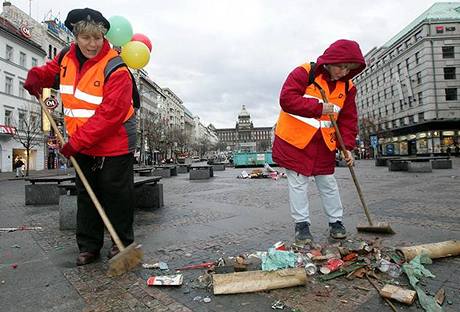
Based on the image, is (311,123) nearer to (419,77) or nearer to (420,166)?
(420,166)

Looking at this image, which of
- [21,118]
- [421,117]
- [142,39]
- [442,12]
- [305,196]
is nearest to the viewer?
[305,196]

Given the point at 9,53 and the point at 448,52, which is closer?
the point at 9,53

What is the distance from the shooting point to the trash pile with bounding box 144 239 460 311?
2.31 metres

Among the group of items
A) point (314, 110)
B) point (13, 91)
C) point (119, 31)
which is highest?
point (13, 91)

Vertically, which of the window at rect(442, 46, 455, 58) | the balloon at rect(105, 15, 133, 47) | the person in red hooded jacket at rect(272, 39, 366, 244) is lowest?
the person in red hooded jacket at rect(272, 39, 366, 244)

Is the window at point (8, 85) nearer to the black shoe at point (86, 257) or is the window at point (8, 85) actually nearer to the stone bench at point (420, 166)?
the stone bench at point (420, 166)

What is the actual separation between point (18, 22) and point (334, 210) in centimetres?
4828

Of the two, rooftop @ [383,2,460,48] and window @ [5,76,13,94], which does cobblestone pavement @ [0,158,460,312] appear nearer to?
window @ [5,76,13,94]

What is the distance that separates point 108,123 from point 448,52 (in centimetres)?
5762

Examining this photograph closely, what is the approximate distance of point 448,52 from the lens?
47625 mm

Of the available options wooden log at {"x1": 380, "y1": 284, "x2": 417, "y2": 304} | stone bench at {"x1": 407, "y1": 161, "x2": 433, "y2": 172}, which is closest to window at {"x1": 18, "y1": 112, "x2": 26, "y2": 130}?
stone bench at {"x1": 407, "y1": 161, "x2": 433, "y2": 172}

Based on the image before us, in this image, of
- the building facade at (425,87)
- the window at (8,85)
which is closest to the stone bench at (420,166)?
the building facade at (425,87)

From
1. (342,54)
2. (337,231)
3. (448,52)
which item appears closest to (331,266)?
(337,231)

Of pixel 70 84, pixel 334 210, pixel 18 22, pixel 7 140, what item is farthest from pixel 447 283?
pixel 18 22
